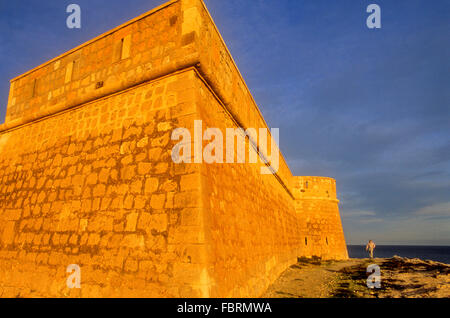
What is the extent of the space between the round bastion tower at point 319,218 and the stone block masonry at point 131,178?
12288mm

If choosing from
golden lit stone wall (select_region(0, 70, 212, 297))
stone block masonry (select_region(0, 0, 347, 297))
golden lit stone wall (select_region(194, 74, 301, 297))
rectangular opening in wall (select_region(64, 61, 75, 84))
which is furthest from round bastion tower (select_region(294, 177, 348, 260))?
rectangular opening in wall (select_region(64, 61, 75, 84))

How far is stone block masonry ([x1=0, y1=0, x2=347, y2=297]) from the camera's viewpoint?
128 inches

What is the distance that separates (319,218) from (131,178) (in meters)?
16.0

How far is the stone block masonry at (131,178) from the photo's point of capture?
10.7 feet

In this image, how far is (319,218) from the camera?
690 inches

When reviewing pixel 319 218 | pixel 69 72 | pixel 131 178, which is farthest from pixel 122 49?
pixel 319 218

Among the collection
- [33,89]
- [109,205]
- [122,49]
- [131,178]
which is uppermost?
[122,49]

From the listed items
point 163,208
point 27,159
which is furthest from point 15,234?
point 163,208

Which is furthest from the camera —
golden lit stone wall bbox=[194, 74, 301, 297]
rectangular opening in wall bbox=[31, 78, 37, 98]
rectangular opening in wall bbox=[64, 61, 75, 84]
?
rectangular opening in wall bbox=[31, 78, 37, 98]

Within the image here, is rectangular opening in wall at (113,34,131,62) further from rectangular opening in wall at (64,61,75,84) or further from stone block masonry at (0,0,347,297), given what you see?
rectangular opening in wall at (64,61,75,84)

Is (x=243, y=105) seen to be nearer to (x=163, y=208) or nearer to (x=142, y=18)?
(x=142, y=18)

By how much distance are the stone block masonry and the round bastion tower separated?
12288mm

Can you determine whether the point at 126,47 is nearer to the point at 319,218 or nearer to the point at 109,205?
the point at 109,205

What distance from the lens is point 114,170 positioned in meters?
4.01
